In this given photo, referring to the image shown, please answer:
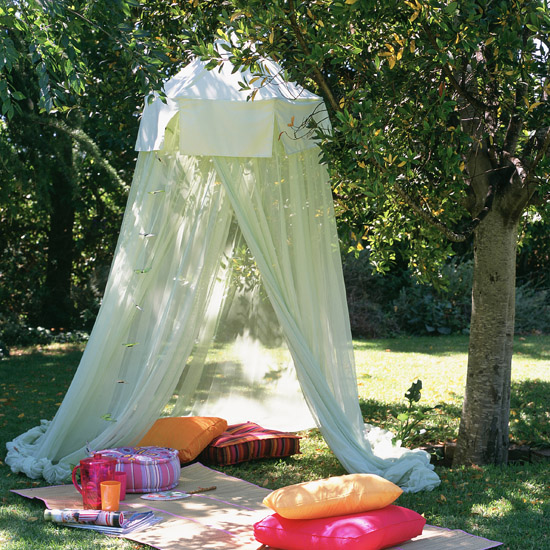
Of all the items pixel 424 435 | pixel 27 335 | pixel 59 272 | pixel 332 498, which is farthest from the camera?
pixel 59 272

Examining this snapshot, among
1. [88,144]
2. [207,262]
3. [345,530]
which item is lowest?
[345,530]

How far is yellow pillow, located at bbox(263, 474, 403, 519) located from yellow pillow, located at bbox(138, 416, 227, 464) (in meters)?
1.37

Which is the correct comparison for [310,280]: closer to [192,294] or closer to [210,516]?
[192,294]

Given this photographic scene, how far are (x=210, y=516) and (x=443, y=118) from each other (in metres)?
2.37

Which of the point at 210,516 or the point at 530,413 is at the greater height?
the point at 530,413

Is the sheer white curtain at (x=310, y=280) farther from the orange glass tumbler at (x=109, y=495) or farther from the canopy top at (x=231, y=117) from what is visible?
the orange glass tumbler at (x=109, y=495)

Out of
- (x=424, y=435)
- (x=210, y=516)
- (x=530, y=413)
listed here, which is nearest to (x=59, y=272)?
(x=424, y=435)

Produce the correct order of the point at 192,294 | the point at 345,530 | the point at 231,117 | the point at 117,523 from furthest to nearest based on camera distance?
1. the point at 192,294
2. the point at 231,117
3. the point at 117,523
4. the point at 345,530

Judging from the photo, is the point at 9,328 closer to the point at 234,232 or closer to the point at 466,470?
the point at 234,232

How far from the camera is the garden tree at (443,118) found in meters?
3.47

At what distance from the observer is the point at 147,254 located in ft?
13.4

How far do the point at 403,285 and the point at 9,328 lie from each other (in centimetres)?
587

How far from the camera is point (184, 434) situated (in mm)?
4395

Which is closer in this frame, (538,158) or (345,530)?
(345,530)
